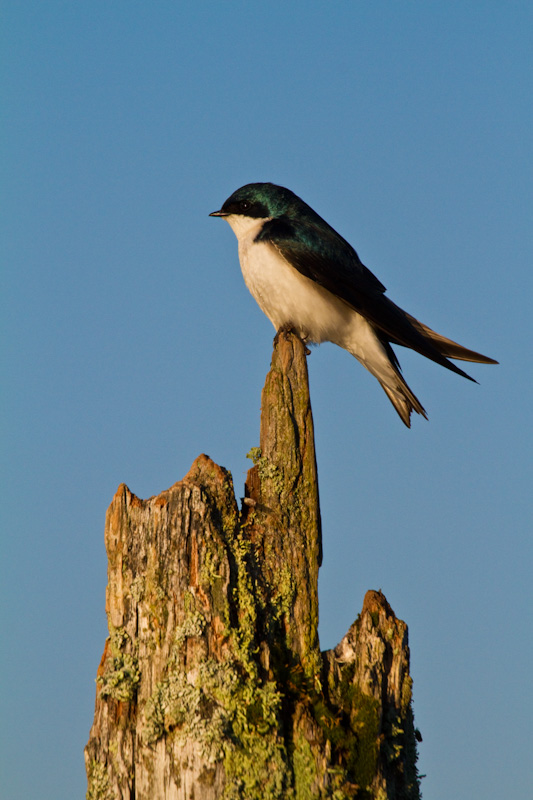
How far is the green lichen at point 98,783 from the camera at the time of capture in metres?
3.75

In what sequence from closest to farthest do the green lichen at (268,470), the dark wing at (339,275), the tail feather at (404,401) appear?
the green lichen at (268,470)
the dark wing at (339,275)
the tail feather at (404,401)

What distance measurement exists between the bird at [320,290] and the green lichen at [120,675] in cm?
320

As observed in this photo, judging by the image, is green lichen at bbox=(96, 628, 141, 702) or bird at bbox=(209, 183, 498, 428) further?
bird at bbox=(209, 183, 498, 428)

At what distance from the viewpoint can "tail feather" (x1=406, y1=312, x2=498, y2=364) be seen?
669cm

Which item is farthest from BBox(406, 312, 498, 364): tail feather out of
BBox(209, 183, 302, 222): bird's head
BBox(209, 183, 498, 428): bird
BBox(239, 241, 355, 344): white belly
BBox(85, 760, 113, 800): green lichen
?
BBox(85, 760, 113, 800): green lichen

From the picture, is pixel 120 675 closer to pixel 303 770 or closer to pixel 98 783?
pixel 98 783

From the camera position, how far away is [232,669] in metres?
3.79

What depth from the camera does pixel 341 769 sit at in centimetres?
377

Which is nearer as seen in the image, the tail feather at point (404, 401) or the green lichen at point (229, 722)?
the green lichen at point (229, 722)

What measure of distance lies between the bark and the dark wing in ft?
8.20

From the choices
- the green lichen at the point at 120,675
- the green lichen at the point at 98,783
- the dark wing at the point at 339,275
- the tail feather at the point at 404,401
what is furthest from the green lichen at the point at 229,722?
the tail feather at the point at 404,401

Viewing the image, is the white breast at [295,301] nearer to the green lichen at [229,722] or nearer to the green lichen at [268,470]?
the green lichen at [268,470]

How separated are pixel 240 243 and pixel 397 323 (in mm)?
1505

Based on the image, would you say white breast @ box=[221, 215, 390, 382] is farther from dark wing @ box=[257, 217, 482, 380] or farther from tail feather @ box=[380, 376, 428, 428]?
tail feather @ box=[380, 376, 428, 428]
